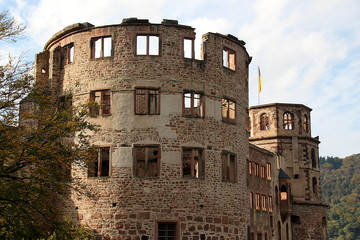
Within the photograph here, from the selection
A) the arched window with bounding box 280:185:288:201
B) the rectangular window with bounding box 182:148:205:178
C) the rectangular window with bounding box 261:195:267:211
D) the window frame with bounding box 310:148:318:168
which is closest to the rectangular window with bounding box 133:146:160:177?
the rectangular window with bounding box 182:148:205:178

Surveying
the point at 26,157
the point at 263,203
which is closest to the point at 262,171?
the point at 263,203

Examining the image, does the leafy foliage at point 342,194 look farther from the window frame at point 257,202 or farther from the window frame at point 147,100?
the window frame at point 147,100

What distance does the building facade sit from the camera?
2784 cm

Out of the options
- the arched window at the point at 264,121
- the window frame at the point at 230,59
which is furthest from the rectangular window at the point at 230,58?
the arched window at the point at 264,121

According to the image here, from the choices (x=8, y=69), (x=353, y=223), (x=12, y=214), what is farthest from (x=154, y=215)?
(x=353, y=223)

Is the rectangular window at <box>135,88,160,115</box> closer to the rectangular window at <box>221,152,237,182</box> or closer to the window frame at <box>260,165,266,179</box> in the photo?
the rectangular window at <box>221,152,237,182</box>

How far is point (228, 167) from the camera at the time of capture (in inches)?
1196

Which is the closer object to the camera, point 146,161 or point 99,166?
point 146,161

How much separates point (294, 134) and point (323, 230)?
369 inches

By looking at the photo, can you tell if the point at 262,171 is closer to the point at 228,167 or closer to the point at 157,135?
the point at 228,167

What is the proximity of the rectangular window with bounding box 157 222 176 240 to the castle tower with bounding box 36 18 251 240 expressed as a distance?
0.05 m

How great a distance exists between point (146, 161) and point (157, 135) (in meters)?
1.48

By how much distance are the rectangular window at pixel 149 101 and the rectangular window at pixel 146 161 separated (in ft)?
6.32

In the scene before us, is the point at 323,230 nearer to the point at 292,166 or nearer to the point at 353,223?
the point at 292,166
